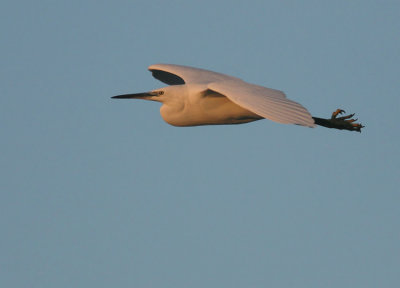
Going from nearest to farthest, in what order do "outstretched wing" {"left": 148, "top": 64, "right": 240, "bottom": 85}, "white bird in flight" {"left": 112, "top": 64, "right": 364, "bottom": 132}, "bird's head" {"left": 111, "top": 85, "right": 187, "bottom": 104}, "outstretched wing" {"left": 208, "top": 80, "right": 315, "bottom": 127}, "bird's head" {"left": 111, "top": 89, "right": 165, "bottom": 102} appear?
"outstretched wing" {"left": 208, "top": 80, "right": 315, "bottom": 127}, "white bird in flight" {"left": 112, "top": 64, "right": 364, "bottom": 132}, "bird's head" {"left": 111, "top": 85, "right": 187, "bottom": 104}, "bird's head" {"left": 111, "top": 89, "right": 165, "bottom": 102}, "outstretched wing" {"left": 148, "top": 64, "right": 240, "bottom": 85}

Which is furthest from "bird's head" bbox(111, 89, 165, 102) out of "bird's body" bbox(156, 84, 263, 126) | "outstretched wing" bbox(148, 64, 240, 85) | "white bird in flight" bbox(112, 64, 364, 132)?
Result: "outstretched wing" bbox(148, 64, 240, 85)

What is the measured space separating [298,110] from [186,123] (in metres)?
3.47

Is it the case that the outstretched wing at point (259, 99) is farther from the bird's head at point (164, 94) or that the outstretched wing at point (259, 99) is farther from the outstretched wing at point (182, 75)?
the bird's head at point (164, 94)

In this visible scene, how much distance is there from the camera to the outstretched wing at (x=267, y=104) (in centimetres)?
1012

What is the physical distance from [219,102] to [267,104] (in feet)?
7.86

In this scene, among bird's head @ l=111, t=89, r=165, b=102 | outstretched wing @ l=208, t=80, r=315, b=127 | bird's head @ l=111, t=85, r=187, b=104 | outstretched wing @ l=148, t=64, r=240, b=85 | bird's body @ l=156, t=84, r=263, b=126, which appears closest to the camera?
outstretched wing @ l=208, t=80, r=315, b=127

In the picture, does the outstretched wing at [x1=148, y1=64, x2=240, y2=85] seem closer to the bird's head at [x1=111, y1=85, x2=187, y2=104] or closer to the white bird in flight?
the white bird in flight

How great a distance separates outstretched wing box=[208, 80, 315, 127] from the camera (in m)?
10.1

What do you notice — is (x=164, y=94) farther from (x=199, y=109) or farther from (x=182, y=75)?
(x=182, y=75)

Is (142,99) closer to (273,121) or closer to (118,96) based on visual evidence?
(118,96)

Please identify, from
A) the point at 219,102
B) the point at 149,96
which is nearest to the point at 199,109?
the point at 219,102

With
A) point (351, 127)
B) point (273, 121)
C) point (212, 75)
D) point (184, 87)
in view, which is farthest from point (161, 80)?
point (273, 121)

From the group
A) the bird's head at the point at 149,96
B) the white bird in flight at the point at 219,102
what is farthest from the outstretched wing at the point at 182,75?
the bird's head at the point at 149,96

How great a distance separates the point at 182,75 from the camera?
14547 mm
